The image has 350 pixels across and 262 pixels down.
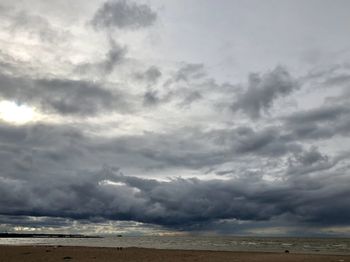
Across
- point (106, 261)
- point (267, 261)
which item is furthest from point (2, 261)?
point (267, 261)

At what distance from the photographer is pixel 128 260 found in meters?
48.1

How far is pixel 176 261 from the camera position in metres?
46.9

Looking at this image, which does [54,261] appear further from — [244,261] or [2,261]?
[244,261]

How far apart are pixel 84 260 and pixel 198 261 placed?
14.6m

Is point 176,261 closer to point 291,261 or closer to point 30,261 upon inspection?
point 291,261

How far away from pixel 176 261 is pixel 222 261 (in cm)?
575

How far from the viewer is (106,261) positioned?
46.6 m

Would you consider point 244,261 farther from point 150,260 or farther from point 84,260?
point 84,260

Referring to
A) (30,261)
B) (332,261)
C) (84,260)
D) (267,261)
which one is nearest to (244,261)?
(267,261)

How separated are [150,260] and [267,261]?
1525cm

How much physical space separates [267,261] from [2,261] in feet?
112

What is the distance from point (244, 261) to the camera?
4847 centimetres

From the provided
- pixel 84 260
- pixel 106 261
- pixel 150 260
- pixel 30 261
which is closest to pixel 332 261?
pixel 150 260

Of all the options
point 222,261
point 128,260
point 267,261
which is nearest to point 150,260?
point 128,260
